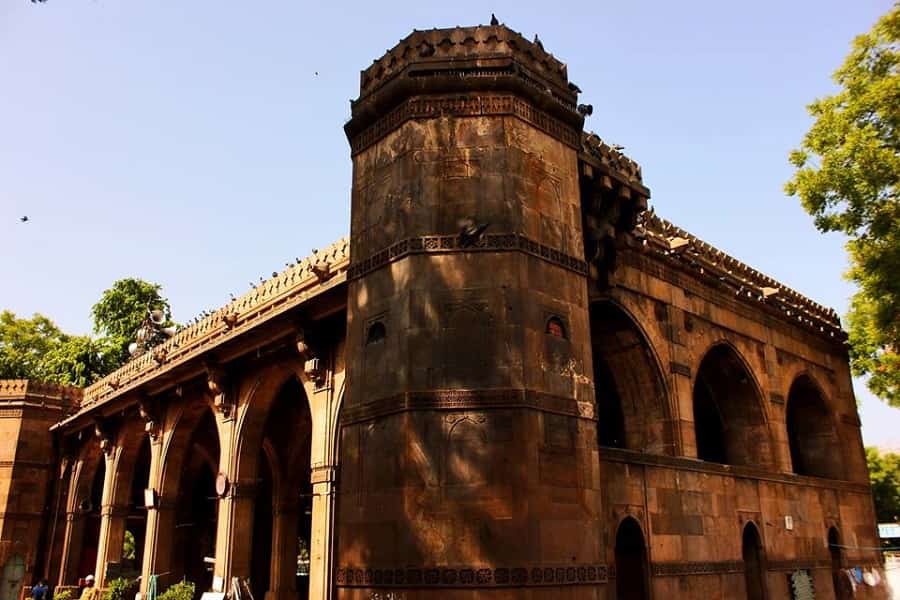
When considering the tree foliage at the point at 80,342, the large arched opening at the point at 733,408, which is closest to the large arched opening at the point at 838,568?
the large arched opening at the point at 733,408

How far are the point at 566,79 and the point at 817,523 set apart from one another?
41.1 ft

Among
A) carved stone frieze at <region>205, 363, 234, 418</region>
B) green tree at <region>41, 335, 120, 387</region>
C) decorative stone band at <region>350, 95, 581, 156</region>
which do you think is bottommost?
carved stone frieze at <region>205, 363, 234, 418</region>

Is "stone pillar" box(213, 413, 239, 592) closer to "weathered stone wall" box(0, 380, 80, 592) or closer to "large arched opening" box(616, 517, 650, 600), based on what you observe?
"large arched opening" box(616, 517, 650, 600)

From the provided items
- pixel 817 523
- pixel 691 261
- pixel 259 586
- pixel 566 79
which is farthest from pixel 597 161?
pixel 259 586

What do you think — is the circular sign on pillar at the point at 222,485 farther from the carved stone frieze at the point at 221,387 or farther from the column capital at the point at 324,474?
the column capital at the point at 324,474

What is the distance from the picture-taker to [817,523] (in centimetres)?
1742

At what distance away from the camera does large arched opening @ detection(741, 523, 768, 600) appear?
591 inches

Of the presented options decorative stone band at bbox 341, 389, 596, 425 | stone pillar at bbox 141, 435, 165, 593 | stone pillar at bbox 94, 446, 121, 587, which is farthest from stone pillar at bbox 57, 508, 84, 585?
decorative stone band at bbox 341, 389, 596, 425

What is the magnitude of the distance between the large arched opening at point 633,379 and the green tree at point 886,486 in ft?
115

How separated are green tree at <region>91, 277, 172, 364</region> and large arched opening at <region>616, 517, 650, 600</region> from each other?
33.1 metres

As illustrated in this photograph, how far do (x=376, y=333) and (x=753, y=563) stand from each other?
10185 mm

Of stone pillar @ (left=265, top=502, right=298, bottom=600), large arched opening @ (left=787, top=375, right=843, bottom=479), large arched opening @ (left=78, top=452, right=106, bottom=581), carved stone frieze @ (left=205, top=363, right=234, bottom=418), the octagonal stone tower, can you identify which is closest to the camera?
the octagonal stone tower

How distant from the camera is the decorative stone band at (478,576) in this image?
334 inches

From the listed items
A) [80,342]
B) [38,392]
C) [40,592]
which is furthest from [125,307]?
[40,592]
